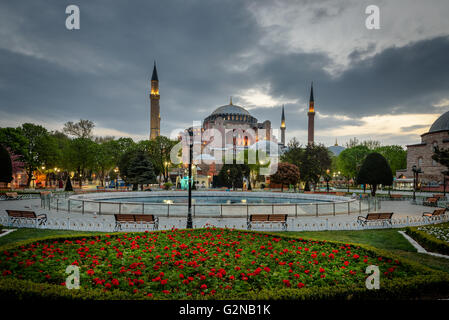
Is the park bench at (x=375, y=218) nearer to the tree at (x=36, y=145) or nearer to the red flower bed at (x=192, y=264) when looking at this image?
the red flower bed at (x=192, y=264)

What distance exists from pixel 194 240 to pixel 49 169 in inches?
1900

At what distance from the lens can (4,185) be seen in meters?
40.5

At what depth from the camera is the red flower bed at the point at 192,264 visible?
5062 mm

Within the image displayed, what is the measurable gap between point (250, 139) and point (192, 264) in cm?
8823

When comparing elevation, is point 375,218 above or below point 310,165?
below

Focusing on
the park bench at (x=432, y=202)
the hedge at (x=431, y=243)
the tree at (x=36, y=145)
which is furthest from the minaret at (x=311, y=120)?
the hedge at (x=431, y=243)

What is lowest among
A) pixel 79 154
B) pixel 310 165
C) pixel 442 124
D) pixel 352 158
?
pixel 310 165

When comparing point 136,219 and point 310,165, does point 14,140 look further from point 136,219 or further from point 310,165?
point 310,165

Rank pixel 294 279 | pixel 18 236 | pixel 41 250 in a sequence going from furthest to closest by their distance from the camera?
pixel 18 236, pixel 41 250, pixel 294 279

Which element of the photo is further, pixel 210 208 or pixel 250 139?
pixel 250 139

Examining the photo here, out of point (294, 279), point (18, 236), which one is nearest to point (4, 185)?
point (18, 236)

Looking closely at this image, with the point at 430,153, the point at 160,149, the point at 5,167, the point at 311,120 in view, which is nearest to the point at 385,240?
the point at 5,167

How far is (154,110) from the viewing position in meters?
78.2
